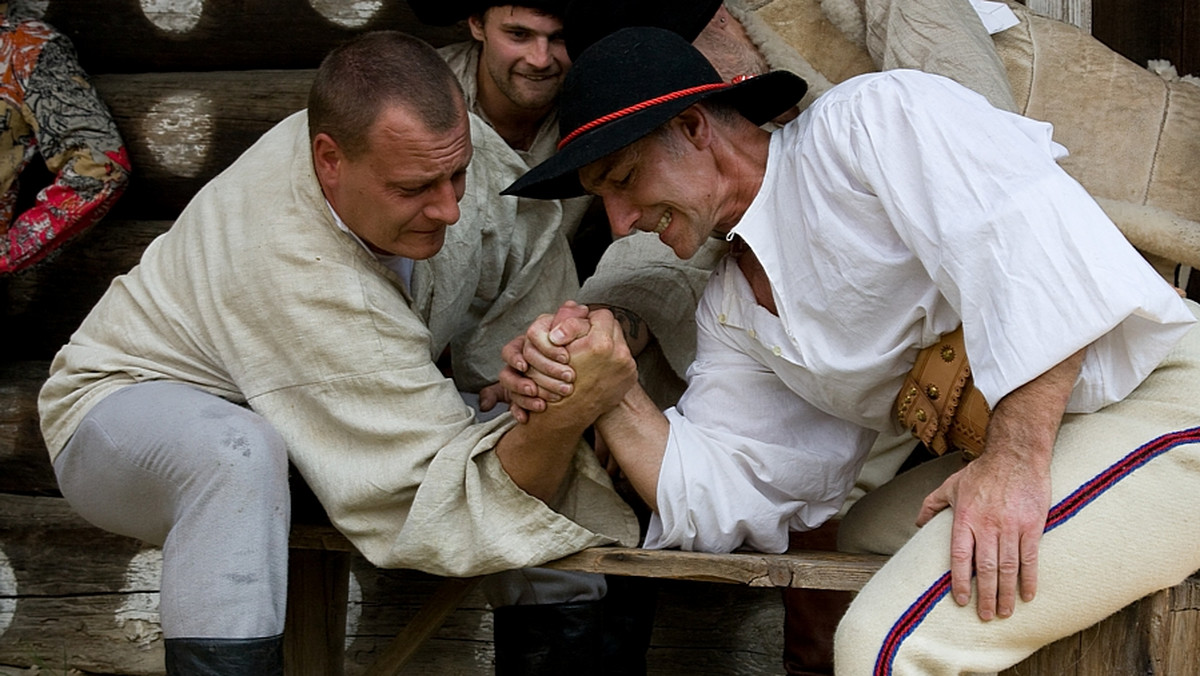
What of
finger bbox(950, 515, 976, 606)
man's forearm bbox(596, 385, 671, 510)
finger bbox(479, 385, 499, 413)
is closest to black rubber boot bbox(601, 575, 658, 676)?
finger bbox(479, 385, 499, 413)

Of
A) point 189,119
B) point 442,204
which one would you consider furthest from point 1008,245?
point 189,119

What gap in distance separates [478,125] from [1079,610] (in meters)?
1.75

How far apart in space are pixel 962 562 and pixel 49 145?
2943 mm

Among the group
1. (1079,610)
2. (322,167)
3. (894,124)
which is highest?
(894,124)

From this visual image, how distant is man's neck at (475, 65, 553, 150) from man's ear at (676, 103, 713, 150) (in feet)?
3.25

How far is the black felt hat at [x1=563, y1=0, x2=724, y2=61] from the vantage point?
3098 mm

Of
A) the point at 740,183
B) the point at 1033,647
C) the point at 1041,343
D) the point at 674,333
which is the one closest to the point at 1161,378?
the point at 1041,343

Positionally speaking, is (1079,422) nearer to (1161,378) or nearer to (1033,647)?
(1161,378)

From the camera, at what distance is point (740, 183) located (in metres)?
2.51

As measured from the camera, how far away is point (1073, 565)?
2.05m

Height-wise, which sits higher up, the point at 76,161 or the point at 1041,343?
the point at 1041,343

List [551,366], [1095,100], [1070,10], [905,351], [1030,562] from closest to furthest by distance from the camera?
[1030,562] < [905,351] < [551,366] < [1095,100] < [1070,10]

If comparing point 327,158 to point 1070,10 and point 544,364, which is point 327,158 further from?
point 1070,10

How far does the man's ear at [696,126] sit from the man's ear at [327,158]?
2.18ft
